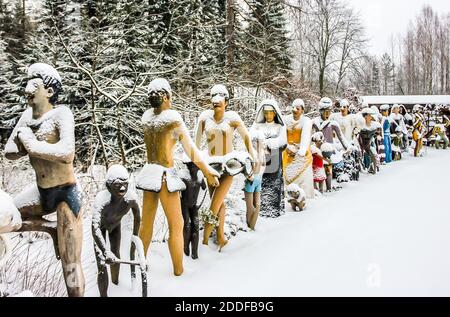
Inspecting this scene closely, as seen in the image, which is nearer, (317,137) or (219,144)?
(219,144)

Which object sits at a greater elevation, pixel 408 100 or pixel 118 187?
pixel 408 100

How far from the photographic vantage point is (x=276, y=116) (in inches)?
261

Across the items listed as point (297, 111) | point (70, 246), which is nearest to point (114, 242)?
point (70, 246)

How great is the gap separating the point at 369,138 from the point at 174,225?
8760 mm

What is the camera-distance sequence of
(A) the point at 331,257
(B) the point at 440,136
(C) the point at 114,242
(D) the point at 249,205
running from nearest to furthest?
(C) the point at 114,242 < (A) the point at 331,257 < (D) the point at 249,205 < (B) the point at 440,136

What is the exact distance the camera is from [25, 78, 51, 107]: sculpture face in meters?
3.02

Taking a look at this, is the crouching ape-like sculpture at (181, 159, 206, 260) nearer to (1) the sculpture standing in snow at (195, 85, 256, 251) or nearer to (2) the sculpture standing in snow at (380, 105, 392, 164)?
(1) the sculpture standing in snow at (195, 85, 256, 251)

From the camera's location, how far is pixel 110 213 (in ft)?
11.3

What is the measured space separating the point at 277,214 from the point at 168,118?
3438mm

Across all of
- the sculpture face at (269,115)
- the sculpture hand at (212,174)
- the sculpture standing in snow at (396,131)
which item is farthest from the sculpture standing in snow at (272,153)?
the sculpture standing in snow at (396,131)

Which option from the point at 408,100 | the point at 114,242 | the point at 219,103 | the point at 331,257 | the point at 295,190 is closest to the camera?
the point at 114,242

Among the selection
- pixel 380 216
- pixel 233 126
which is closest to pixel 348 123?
pixel 380 216

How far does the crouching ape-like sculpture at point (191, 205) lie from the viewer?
4586 millimetres

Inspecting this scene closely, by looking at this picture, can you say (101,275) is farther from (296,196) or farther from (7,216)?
(296,196)
